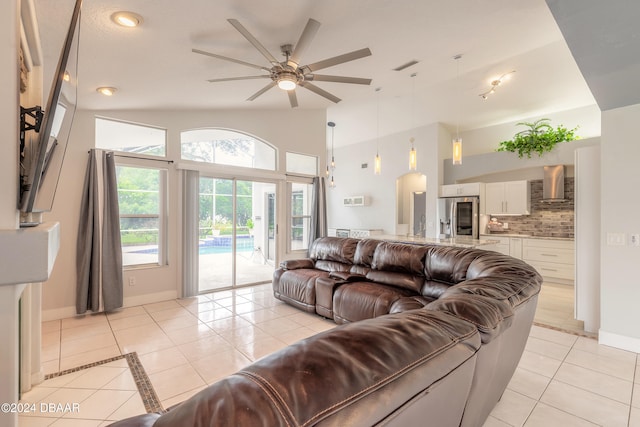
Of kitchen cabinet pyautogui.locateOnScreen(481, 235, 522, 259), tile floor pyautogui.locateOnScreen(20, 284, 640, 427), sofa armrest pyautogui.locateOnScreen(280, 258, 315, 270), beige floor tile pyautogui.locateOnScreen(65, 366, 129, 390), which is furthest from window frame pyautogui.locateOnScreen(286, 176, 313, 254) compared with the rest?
kitchen cabinet pyautogui.locateOnScreen(481, 235, 522, 259)

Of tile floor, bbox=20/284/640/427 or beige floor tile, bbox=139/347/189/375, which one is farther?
beige floor tile, bbox=139/347/189/375

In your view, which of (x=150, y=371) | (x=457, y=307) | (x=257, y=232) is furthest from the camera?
(x=257, y=232)

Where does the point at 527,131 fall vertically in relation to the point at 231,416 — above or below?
above

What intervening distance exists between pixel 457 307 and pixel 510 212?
A: 6189 mm

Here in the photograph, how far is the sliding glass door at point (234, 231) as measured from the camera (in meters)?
4.94

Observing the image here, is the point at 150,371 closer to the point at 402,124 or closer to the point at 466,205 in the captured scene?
the point at 466,205

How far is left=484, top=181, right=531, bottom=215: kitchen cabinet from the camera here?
Result: 19.7 ft

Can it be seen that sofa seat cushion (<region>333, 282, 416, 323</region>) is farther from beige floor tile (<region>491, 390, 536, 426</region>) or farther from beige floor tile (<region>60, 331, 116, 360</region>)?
beige floor tile (<region>60, 331, 116, 360</region>)

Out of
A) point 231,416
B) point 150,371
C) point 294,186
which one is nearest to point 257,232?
point 294,186

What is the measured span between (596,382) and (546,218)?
4.70m

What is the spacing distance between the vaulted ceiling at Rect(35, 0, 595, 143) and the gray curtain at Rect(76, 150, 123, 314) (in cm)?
90

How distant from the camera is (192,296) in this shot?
4590 mm

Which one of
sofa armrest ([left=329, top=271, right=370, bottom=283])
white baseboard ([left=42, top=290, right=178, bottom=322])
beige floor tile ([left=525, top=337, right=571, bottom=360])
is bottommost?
beige floor tile ([left=525, top=337, right=571, bottom=360])

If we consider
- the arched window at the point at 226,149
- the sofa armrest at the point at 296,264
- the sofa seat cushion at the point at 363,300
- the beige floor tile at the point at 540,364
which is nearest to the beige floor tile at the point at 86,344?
the sofa armrest at the point at 296,264
